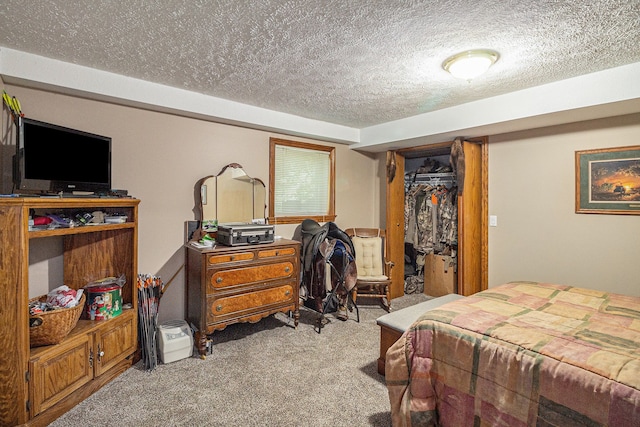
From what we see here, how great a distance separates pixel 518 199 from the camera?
12.1 feet

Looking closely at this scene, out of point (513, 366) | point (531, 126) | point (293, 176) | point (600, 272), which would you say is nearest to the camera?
point (513, 366)

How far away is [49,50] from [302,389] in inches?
124

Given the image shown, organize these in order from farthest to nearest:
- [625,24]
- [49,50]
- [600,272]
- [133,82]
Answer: [600,272] → [133,82] → [49,50] → [625,24]

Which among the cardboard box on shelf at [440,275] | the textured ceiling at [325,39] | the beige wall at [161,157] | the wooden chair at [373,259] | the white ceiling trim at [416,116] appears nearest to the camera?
the textured ceiling at [325,39]

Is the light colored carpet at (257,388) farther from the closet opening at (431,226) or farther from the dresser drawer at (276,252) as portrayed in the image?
the closet opening at (431,226)

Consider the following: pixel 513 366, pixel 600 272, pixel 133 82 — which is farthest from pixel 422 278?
pixel 133 82

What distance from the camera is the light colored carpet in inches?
82.3

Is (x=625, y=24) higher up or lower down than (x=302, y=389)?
higher up

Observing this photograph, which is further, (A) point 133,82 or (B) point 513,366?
(A) point 133,82

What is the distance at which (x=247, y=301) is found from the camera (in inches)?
124

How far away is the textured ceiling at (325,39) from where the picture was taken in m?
1.78

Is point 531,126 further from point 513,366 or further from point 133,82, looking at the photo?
point 133,82

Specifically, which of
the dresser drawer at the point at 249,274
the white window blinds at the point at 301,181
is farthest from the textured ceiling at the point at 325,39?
the dresser drawer at the point at 249,274

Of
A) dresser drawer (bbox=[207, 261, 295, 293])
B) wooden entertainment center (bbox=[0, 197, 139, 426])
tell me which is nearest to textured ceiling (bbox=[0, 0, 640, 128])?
wooden entertainment center (bbox=[0, 197, 139, 426])
